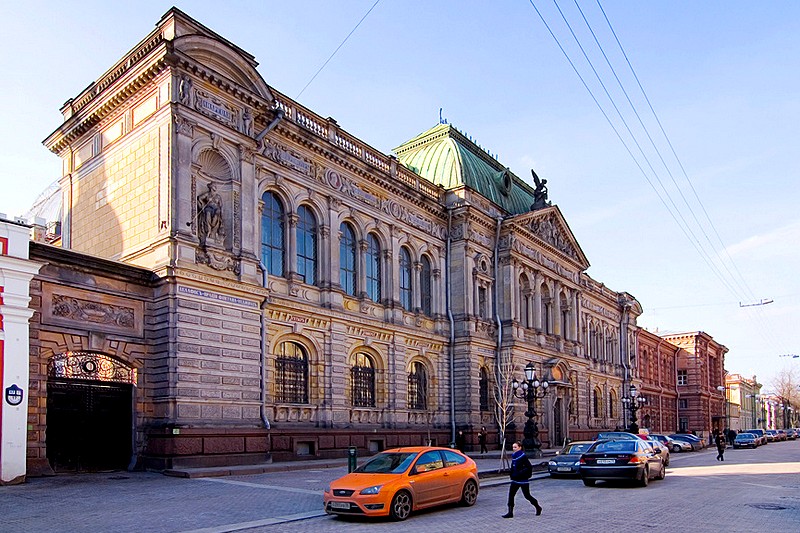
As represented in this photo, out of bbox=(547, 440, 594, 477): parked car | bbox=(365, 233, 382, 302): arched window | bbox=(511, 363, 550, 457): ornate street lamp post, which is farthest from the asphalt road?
bbox=(365, 233, 382, 302): arched window

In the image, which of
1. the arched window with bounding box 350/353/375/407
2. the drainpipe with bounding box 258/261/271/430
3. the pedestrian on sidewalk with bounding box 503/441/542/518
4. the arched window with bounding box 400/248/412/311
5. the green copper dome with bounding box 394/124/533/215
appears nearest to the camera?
the pedestrian on sidewalk with bounding box 503/441/542/518

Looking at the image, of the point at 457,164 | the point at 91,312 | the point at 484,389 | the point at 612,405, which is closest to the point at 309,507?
the point at 91,312

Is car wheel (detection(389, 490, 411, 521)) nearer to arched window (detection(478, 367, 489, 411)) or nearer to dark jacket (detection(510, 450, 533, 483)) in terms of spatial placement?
dark jacket (detection(510, 450, 533, 483))

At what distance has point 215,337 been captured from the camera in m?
25.0

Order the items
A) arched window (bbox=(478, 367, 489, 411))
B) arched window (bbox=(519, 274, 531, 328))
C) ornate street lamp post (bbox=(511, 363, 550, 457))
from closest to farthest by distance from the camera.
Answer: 1. ornate street lamp post (bbox=(511, 363, 550, 457))
2. arched window (bbox=(478, 367, 489, 411))
3. arched window (bbox=(519, 274, 531, 328))

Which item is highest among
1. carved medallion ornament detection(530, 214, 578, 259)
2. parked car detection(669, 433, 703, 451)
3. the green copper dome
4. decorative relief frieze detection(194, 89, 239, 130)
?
the green copper dome

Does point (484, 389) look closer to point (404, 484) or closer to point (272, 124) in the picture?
point (272, 124)

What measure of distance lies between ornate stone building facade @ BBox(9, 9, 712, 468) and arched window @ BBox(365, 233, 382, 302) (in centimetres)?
11

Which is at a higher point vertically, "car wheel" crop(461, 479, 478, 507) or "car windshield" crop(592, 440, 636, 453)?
"car windshield" crop(592, 440, 636, 453)

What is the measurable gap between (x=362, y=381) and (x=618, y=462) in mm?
14481

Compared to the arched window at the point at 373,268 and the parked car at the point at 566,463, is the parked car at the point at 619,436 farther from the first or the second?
the arched window at the point at 373,268

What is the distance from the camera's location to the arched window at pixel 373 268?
35406 millimetres

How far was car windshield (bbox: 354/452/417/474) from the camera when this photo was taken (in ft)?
52.3

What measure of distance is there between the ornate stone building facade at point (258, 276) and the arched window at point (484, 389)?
0.13 metres
